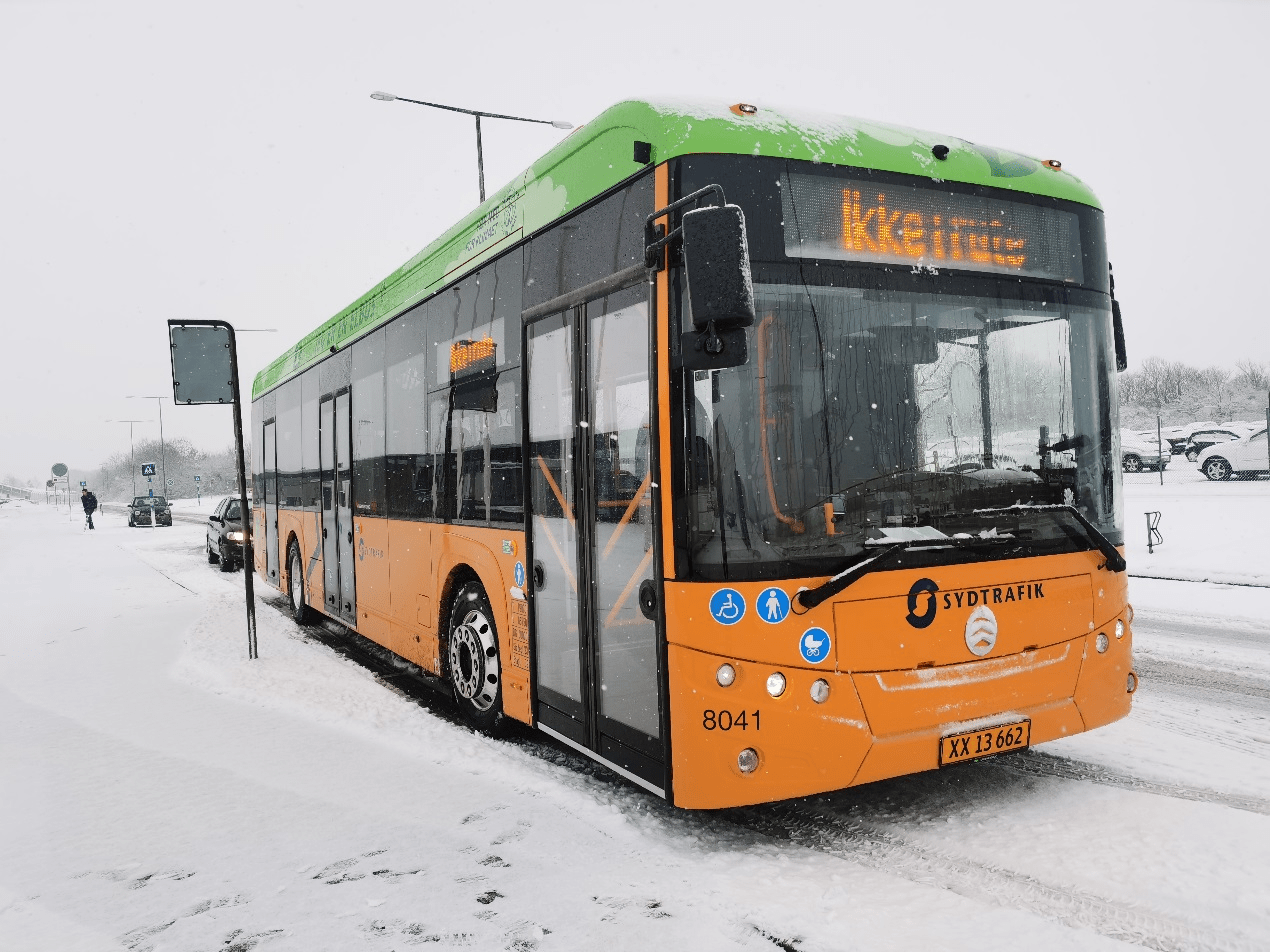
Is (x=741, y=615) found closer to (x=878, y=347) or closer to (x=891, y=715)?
(x=891, y=715)

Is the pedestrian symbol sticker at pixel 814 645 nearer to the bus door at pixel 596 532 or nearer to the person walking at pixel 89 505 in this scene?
the bus door at pixel 596 532

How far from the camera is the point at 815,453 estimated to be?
3957 millimetres

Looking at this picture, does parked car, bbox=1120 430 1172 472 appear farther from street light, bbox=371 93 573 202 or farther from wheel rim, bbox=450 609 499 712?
wheel rim, bbox=450 609 499 712

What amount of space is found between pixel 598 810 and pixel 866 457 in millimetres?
2231

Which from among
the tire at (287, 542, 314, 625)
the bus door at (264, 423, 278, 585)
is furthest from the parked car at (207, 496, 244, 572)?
the tire at (287, 542, 314, 625)

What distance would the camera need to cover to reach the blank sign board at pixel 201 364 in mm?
9500

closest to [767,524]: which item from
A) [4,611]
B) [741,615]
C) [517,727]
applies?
[741,615]

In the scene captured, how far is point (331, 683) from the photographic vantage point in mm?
8062

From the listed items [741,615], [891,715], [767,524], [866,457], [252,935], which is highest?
[866,457]

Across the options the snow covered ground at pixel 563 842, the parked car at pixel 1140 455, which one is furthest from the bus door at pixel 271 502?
the parked car at pixel 1140 455

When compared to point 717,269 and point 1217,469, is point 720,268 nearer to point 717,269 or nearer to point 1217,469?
point 717,269

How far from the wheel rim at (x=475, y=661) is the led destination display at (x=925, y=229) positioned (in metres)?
3.38

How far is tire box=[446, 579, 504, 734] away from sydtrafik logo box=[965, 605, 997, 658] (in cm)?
303

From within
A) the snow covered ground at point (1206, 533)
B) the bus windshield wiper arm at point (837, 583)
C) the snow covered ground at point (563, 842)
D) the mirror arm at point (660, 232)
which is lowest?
the snow covered ground at point (563, 842)
